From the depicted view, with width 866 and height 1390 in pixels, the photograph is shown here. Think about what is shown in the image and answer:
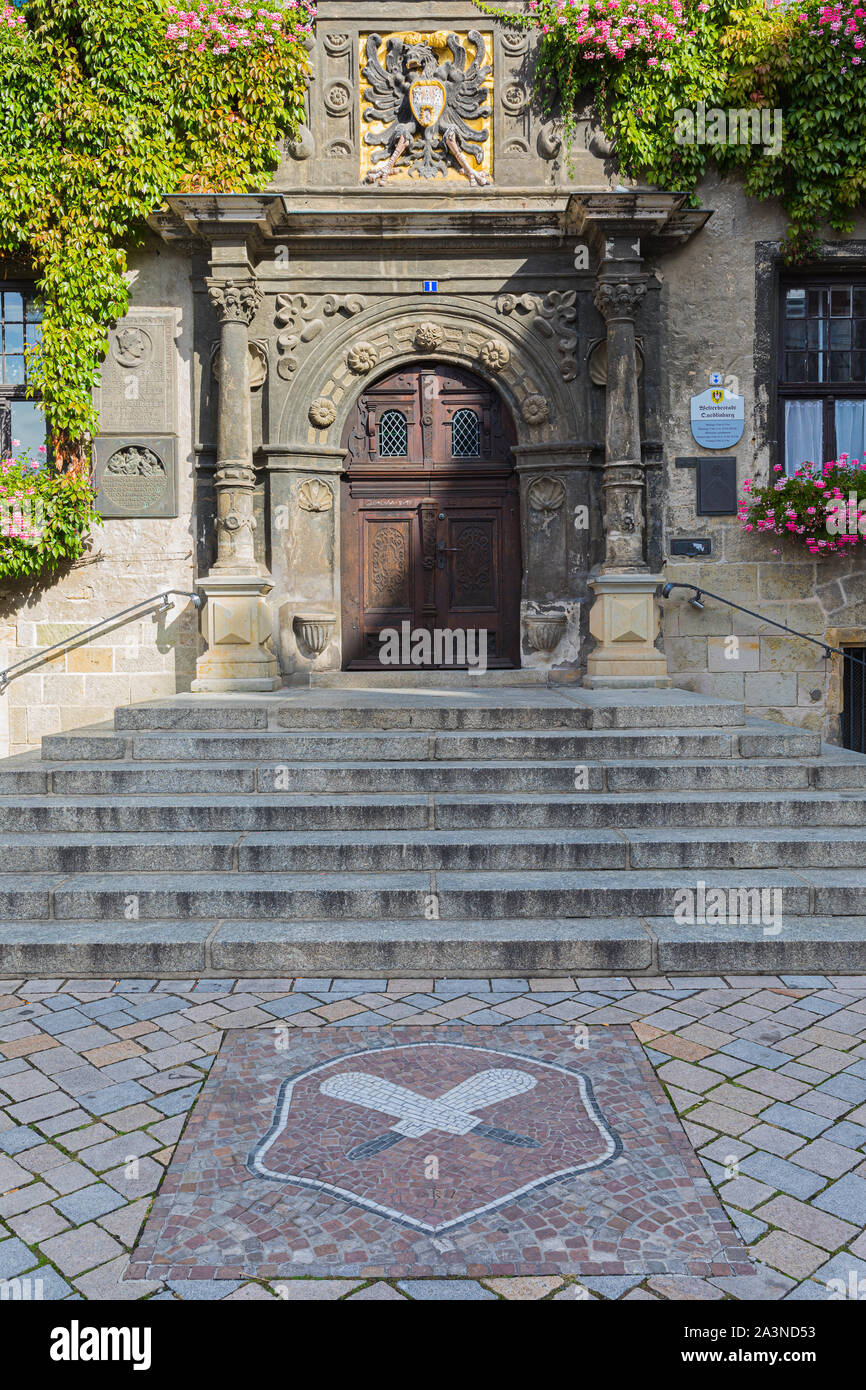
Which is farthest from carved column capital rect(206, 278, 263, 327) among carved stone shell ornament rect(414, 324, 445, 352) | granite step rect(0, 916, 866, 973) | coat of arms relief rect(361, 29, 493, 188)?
granite step rect(0, 916, 866, 973)

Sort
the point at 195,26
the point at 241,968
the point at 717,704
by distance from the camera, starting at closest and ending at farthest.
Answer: the point at 241,968
the point at 717,704
the point at 195,26

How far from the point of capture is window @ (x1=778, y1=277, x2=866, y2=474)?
9.12m

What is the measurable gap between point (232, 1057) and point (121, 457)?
6.67 metres

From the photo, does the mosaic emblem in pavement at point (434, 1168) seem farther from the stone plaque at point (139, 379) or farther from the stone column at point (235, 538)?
the stone plaque at point (139, 379)

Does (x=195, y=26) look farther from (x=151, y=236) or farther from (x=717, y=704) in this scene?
(x=717, y=704)

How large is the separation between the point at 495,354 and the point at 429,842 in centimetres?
542

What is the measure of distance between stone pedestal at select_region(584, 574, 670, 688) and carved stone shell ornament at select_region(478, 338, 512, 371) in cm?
216

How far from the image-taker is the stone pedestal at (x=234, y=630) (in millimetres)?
8273

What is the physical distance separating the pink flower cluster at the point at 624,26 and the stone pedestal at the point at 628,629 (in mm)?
4497

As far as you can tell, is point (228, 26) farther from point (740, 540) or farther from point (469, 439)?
point (740, 540)

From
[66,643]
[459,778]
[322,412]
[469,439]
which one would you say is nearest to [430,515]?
[469,439]

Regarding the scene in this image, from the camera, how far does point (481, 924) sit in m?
4.59
